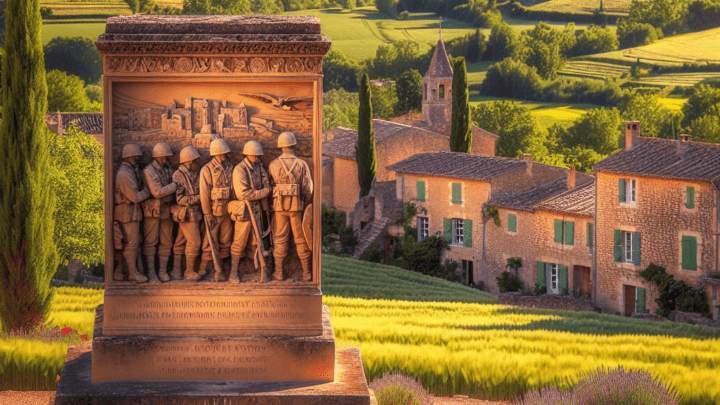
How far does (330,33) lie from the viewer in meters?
118

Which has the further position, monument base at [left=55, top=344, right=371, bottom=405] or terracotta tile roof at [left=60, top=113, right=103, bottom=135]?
terracotta tile roof at [left=60, top=113, right=103, bottom=135]

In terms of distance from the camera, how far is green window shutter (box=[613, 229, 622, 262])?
44019mm

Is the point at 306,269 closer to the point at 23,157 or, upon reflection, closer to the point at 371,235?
the point at 23,157

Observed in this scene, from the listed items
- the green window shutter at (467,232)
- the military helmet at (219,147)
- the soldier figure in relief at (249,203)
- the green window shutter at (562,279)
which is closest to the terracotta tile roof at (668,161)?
the green window shutter at (562,279)

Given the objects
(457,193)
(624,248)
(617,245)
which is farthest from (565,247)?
(457,193)

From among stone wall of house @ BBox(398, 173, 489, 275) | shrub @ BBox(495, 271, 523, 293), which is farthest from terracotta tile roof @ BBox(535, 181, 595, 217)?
stone wall of house @ BBox(398, 173, 489, 275)

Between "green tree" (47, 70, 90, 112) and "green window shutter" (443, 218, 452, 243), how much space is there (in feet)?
126

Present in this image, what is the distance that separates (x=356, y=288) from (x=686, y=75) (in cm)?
7277

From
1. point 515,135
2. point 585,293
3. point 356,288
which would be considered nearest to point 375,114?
point 515,135

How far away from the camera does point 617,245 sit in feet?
145

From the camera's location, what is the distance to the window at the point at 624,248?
143 ft

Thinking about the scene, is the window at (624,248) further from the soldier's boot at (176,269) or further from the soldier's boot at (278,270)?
the soldier's boot at (176,269)

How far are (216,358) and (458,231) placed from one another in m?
42.3

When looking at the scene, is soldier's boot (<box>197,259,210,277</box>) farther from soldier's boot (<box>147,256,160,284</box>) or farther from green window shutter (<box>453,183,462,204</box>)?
green window shutter (<box>453,183,462,204</box>)
